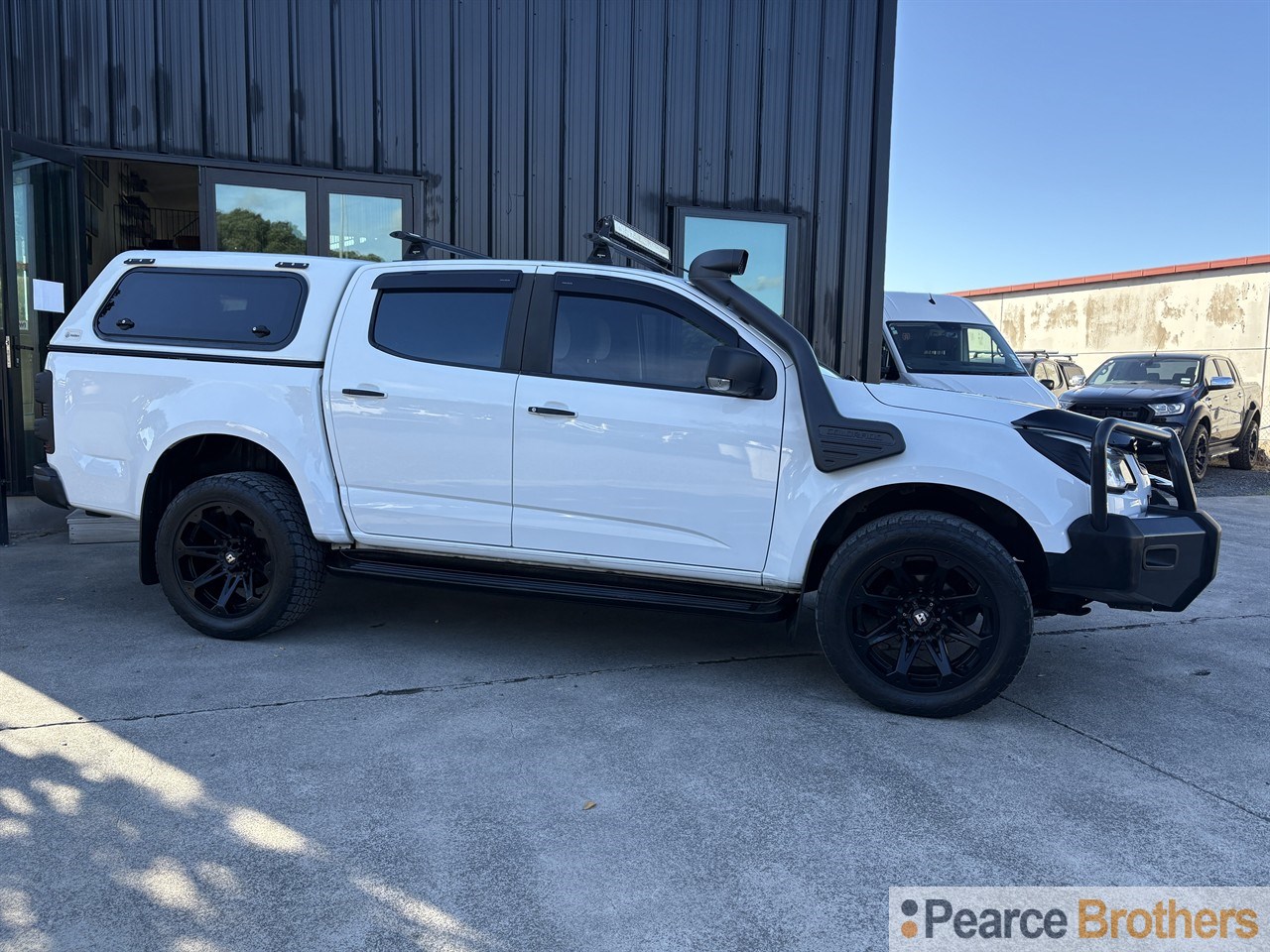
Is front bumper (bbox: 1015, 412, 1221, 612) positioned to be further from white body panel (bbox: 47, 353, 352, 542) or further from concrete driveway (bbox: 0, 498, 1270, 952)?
white body panel (bbox: 47, 353, 352, 542)

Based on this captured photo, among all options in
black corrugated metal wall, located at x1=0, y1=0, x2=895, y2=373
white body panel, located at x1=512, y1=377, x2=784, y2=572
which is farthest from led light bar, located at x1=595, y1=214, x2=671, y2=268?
black corrugated metal wall, located at x1=0, y1=0, x2=895, y2=373

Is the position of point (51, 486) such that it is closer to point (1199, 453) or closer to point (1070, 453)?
point (1070, 453)

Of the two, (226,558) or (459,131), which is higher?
(459,131)

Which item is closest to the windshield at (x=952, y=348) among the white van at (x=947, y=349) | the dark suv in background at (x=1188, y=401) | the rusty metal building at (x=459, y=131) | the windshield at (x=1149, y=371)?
the white van at (x=947, y=349)

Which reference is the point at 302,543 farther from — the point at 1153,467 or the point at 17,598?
the point at 1153,467

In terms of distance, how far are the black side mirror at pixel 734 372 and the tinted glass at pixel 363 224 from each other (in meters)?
5.29

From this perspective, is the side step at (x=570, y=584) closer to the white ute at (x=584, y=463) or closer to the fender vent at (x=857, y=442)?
the white ute at (x=584, y=463)

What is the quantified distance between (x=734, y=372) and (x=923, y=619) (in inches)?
50.9

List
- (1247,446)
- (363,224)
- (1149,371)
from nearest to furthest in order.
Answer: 1. (363,224)
2. (1149,371)
3. (1247,446)

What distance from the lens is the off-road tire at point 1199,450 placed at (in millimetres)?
12672

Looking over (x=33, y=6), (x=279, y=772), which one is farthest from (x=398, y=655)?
(x=33, y=6)

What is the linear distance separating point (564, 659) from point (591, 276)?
1.85 meters

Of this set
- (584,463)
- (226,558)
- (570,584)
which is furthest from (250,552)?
(584,463)

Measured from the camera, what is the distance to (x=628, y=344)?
4.29 m
